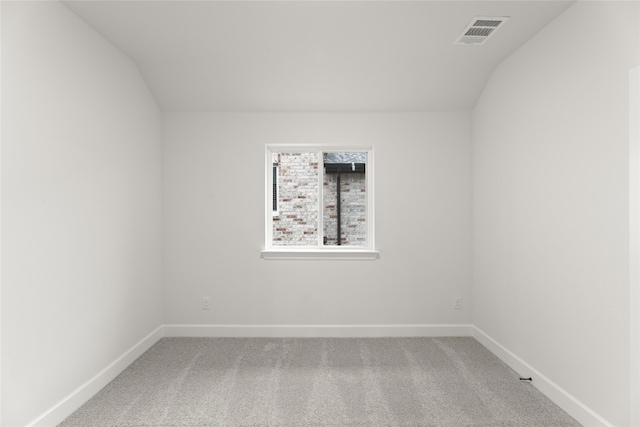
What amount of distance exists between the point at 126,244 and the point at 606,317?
11.1ft

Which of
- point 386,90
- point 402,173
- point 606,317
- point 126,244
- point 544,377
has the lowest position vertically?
point 544,377

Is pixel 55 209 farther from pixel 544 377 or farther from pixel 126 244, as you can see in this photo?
pixel 544 377

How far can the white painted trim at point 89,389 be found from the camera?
7.52 ft

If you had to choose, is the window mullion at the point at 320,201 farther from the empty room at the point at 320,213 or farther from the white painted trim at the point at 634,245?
the white painted trim at the point at 634,245

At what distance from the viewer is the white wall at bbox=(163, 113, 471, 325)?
4.07 m

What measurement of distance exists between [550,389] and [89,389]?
10.2 ft

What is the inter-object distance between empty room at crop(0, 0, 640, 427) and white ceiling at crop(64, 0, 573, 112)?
0.02m

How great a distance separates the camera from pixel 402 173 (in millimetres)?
4090

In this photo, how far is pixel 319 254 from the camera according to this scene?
408cm

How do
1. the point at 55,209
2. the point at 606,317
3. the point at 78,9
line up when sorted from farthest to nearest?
the point at 78,9
the point at 55,209
the point at 606,317

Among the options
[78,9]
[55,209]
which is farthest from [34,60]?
[55,209]

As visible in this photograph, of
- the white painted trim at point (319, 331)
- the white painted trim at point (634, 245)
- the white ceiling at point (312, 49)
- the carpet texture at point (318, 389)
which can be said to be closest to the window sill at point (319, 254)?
the white painted trim at point (319, 331)

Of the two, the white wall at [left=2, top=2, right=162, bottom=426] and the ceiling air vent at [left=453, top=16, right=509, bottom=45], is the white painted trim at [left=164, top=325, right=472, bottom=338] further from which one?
the ceiling air vent at [left=453, top=16, right=509, bottom=45]

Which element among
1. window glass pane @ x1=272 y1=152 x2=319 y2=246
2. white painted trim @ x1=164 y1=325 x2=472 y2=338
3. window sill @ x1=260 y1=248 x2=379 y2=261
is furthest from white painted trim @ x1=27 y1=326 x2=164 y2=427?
window glass pane @ x1=272 y1=152 x2=319 y2=246
